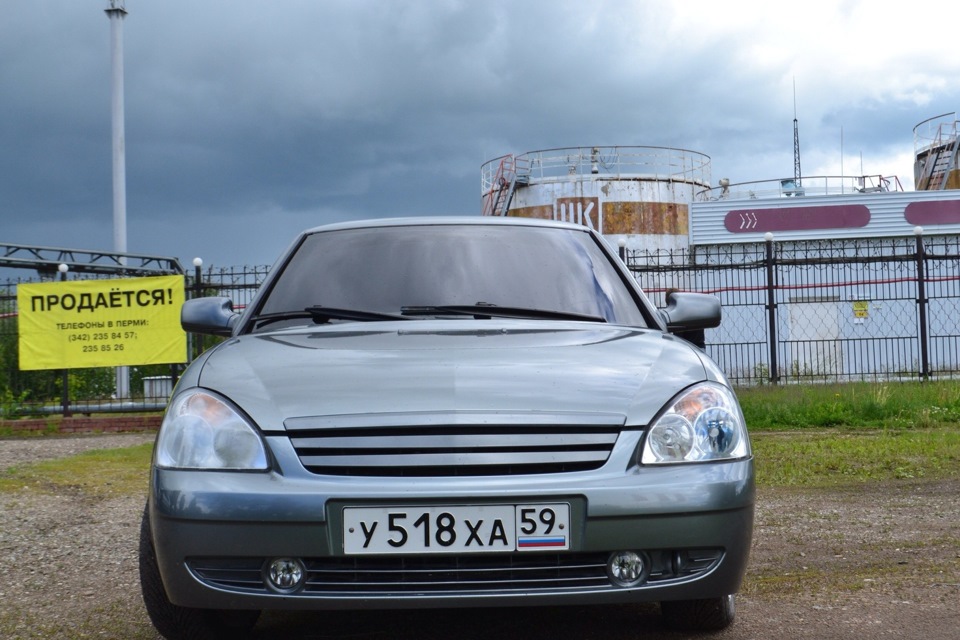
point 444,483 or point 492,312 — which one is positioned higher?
point 492,312

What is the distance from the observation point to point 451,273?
374cm

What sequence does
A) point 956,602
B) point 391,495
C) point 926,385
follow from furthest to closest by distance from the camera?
point 926,385
point 956,602
point 391,495

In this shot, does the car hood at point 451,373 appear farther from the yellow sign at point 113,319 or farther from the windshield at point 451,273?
the yellow sign at point 113,319

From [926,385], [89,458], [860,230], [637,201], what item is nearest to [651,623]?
[89,458]

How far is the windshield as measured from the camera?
362 cm

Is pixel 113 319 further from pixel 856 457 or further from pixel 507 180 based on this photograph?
pixel 507 180

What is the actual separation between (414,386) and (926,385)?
11.2m

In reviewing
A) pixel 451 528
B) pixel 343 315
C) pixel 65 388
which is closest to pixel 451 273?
pixel 343 315

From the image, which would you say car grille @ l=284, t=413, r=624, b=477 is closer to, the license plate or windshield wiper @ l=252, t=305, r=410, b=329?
the license plate

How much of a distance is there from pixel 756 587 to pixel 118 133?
18.1 meters

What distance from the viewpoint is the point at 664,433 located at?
2.62 m

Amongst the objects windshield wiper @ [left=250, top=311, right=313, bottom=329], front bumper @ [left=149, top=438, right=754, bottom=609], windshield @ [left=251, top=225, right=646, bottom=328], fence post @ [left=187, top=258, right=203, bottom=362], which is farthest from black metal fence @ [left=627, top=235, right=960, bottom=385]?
front bumper @ [left=149, top=438, right=754, bottom=609]

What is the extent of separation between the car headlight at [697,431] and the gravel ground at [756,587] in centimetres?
79

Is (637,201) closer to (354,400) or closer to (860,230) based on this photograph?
(860,230)
